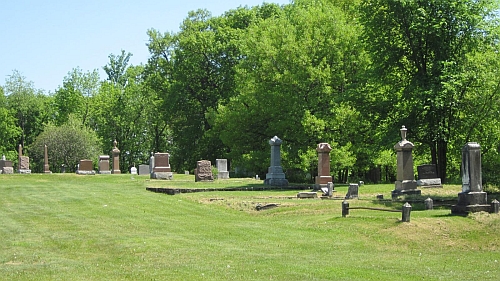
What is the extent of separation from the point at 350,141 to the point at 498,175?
14081 millimetres

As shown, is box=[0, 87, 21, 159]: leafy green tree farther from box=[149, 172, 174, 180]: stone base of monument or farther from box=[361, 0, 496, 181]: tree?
box=[361, 0, 496, 181]: tree

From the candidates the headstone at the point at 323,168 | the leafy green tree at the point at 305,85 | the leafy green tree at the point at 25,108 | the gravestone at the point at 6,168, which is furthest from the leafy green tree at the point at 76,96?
the headstone at the point at 323,168

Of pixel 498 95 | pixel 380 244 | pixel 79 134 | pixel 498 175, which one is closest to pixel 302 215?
pixel 380 244

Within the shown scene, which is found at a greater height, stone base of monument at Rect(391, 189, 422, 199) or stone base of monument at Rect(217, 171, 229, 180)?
stone base of monument at Rect(217, 171, 229, 180)

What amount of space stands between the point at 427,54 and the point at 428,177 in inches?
285

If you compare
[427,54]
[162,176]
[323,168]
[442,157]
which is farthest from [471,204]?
[162,176]

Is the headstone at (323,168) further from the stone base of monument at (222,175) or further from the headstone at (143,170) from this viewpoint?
the headstone at (143,170)

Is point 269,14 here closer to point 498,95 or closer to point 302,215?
point 498,95

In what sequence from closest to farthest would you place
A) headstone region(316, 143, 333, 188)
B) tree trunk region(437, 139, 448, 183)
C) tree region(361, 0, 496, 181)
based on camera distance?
headstone region(316, 143, 333, 188)
tree region(361, 0, 496, 181)
tree trunk region(437, 139, 448, 183)

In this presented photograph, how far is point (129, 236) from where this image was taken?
17.9 m

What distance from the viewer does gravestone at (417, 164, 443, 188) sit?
3212cm

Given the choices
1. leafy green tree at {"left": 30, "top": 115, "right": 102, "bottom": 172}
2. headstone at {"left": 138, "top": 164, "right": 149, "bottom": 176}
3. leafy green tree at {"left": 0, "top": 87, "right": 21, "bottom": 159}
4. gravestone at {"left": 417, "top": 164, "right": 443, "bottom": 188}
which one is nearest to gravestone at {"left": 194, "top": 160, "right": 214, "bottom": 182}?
gravestone at {"left": 417, "top": 164, "right": 443, "bottom": 188}

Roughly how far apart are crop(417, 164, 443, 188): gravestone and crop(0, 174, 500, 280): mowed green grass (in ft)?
23.4

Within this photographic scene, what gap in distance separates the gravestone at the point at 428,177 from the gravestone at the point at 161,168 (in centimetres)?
1696
